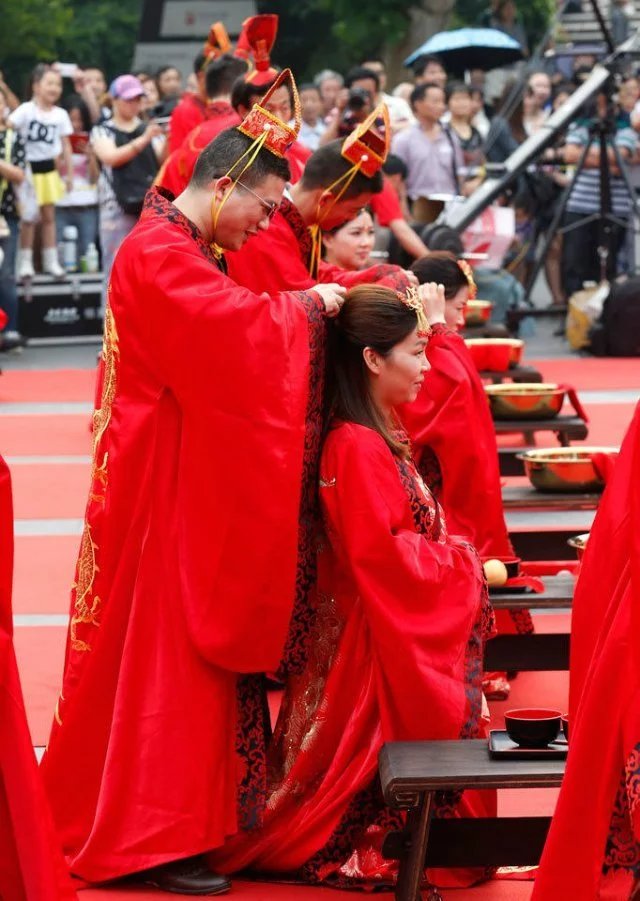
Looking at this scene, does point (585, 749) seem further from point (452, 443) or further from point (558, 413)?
point (558, 413)

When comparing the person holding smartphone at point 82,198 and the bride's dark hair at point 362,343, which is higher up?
the bride's dark hair at point 362,343

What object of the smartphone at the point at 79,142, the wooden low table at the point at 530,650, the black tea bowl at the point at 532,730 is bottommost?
the wooden low table at the point at 530,650

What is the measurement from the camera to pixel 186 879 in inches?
138

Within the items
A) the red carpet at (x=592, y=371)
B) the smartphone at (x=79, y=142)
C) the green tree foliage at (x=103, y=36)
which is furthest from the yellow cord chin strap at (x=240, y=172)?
the green tree foliage at (x=103, y=36)

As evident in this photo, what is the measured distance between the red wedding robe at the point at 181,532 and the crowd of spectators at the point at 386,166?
5725 mm

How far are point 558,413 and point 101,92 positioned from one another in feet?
29.0

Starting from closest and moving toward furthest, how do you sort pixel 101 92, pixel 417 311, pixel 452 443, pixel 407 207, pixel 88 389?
pixel 417 311
pixel 452 443
pixel 88 389
pixel 407 207
pixel 101 92

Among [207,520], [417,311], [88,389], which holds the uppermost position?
[417,311]

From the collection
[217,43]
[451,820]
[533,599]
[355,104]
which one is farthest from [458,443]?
[355,104]

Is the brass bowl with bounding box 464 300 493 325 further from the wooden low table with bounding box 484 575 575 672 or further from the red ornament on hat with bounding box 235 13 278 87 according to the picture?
the wooden low table with bounding box 484 575 575 672

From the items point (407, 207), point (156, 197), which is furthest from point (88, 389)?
point (156, 197)

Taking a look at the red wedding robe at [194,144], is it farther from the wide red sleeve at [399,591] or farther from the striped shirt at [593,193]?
the striped shirt at [593,193]

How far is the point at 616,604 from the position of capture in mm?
2662

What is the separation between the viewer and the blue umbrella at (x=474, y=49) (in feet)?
50.5
